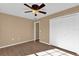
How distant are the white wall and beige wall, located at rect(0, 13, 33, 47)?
7.78ft

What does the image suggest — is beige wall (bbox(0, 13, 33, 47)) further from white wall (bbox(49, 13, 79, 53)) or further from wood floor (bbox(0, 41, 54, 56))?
white wall (bbox(49, 13, 79, 53))

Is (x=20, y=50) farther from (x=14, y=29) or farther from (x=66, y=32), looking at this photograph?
(x=66, y=32)

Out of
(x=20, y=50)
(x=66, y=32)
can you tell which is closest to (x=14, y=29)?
(x=20, y=50)

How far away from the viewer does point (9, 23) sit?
20.5 ft

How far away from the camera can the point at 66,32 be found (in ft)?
15.3

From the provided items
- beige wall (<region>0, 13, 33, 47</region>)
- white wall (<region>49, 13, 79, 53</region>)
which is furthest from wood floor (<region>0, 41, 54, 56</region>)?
beige wall (<region>0, 13, 33, 47</region>)

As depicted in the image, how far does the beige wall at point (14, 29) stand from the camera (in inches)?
230

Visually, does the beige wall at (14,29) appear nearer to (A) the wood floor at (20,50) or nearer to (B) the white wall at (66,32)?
(A) the wood floor at (20,50)

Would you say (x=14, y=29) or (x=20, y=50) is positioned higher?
(x=14, y=29)

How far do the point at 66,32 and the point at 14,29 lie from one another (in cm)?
349

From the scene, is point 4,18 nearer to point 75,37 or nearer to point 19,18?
point 19,18

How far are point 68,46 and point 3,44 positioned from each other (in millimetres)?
3560

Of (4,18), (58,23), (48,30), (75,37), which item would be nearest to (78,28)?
(75,37)

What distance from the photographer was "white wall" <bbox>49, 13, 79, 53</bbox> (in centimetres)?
407
